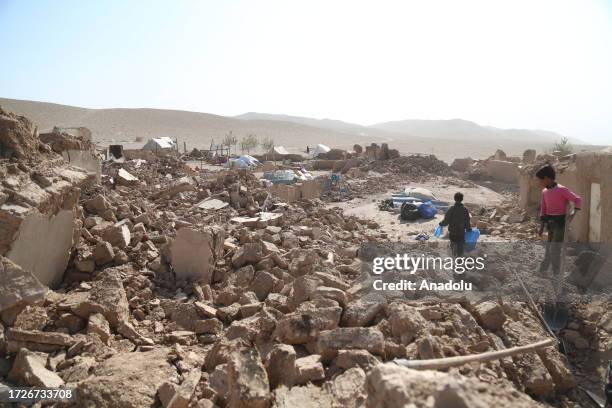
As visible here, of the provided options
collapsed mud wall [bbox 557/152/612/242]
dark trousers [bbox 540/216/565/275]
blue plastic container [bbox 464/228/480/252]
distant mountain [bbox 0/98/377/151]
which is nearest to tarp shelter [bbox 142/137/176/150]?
distant mountain [bbox 0/98/377/151]

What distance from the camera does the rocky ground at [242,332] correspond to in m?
2.84

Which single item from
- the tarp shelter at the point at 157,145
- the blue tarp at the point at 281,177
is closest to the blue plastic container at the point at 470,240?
the blue tarp at the point at 281,177

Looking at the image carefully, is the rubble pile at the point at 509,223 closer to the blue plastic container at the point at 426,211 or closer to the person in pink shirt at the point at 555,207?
the blue plastic container at the point at 426,211

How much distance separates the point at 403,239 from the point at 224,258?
463 centimetres

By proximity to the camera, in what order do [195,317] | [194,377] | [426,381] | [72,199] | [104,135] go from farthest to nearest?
1. [104,135]
2. [72,199]
3. [195,317]
4. [194,377]
5. [426,381]

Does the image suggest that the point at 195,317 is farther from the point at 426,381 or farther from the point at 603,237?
the point at 603,237

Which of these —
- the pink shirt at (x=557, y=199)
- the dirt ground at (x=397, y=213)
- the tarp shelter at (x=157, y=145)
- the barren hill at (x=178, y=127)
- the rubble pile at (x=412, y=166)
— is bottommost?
the dirt ground at (x=397, y=213)

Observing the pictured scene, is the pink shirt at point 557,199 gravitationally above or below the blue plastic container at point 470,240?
above

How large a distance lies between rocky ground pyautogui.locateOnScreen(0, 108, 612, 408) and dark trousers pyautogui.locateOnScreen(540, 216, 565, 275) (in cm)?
74

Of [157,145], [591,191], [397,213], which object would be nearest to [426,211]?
[397,213]

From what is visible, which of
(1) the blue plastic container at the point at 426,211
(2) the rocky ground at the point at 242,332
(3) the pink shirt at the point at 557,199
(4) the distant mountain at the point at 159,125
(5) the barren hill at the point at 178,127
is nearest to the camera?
(2) the rocky ground at the point at 242,332

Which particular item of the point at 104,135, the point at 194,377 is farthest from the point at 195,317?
the point at 104,135

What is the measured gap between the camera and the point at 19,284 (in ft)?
11.7

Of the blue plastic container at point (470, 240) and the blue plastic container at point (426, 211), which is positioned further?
the blue plastic container at point (426, 211)
